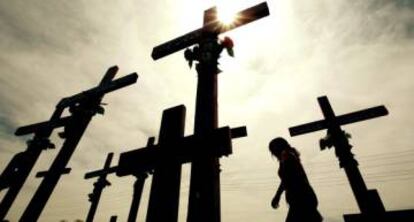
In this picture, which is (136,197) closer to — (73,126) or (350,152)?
(73,126)

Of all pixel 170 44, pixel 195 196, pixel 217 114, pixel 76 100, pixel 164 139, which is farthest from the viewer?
pixel 76 100

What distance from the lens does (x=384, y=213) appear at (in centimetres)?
464

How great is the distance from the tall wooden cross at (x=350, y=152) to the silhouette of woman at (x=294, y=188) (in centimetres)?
254

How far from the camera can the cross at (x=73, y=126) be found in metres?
5.18

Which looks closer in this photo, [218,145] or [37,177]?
[218,145]

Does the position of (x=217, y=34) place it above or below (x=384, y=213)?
above

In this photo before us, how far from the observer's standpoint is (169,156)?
2285 millimetres

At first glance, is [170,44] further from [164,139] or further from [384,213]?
[384,213]

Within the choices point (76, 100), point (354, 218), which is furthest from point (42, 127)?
point (354, 218)

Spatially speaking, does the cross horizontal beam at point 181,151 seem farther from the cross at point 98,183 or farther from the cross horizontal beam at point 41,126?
the cross at point 98,183

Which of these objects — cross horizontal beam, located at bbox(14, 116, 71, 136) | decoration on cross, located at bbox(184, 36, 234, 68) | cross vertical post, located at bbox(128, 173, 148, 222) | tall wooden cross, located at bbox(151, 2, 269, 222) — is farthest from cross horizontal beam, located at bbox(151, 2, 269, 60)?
cross vertical post, located at bbox(128, 173, 148, 222)

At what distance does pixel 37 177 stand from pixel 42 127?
2063 millimetres

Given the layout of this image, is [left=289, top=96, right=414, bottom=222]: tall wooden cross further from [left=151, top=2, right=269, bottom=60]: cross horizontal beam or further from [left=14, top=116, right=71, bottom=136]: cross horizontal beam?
[left=14, top=116, right=71, bottom=136]: cross horizontal beam

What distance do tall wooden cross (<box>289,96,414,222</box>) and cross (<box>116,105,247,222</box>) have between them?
13.6 feet
